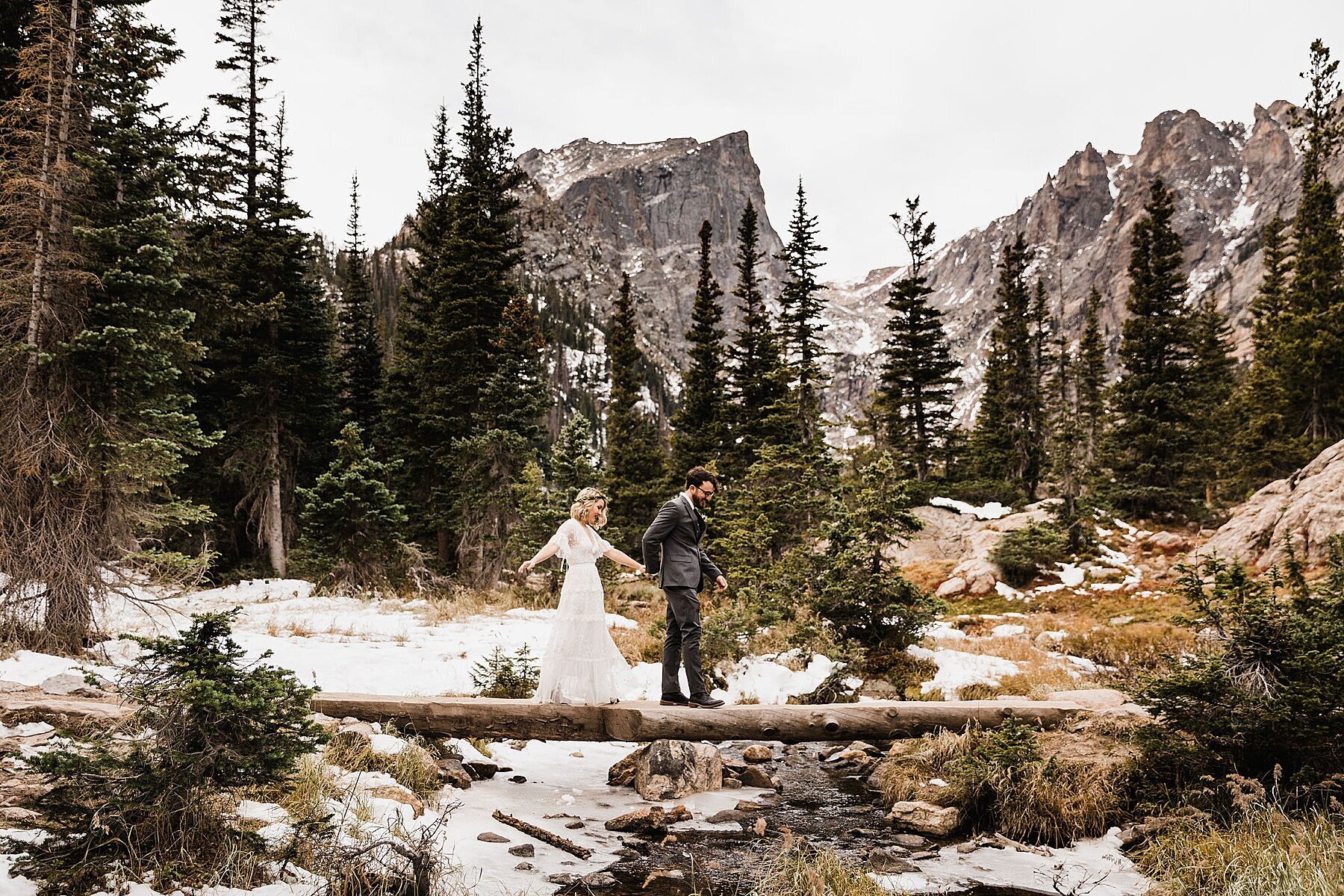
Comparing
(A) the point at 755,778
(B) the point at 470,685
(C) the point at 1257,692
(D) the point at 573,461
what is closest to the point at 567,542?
(A) the point at 755,778

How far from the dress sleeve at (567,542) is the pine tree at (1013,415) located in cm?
2975

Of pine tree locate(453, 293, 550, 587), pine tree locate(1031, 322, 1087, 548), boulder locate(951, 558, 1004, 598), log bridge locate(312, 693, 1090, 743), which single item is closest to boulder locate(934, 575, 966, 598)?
boulder locate(951, 558, 1004, 598)

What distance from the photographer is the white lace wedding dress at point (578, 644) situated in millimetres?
7715

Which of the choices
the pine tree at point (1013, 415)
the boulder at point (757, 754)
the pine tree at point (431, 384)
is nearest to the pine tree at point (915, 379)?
the pine tree at point (1013, 415)

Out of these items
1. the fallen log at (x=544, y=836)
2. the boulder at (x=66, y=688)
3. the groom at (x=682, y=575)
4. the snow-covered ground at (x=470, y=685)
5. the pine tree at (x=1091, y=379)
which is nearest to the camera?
the snow-covered ground at (x=470, y=685)

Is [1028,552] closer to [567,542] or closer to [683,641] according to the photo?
[683,641]

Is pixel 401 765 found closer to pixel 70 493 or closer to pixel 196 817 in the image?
pixel 196 817

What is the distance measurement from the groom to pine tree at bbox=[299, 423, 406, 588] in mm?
14136

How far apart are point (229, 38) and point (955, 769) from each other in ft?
97.2

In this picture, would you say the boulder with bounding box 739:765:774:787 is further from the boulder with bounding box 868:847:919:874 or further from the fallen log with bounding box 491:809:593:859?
the fallen log with bounding box 491:809:593:859

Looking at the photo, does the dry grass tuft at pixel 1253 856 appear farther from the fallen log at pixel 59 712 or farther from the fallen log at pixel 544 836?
the fallen log at pixel 59 712

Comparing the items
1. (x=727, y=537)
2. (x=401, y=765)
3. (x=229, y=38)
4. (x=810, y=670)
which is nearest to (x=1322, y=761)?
(x=810, y=670)

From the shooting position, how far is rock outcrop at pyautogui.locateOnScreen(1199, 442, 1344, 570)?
1428cm

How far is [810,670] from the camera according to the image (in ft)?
39.9
